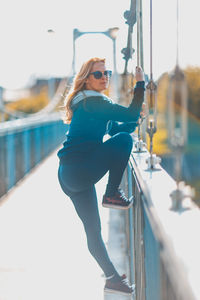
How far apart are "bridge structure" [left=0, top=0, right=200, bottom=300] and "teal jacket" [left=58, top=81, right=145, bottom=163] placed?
0.10 meters

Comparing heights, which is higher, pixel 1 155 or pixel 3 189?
pixel 1 155

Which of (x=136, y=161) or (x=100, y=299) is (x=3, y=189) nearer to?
(x=100, y=299)

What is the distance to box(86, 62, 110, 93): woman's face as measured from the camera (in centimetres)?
232

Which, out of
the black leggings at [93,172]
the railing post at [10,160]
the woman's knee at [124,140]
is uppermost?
the woman's knee at [124,140]

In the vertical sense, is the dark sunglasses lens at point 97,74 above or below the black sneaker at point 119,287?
above

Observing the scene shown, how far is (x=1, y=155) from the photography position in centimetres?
582

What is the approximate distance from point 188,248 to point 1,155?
198 inches

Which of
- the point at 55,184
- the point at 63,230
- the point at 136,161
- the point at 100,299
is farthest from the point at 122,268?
the point at 55,184

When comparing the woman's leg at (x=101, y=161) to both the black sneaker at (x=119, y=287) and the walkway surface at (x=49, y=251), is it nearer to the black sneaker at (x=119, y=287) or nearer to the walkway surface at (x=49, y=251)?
the black sneaker at (x=119, y=287)

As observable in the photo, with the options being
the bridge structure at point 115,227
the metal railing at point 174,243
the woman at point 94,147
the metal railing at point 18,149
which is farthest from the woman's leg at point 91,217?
the metal railing at point 18,149

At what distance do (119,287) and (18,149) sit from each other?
493 cm

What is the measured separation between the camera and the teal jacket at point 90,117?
2197 millimetres

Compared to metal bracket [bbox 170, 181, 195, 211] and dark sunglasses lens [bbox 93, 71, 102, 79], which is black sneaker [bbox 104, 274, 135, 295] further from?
metal bracket [bbox 170, 181, 195, 211]

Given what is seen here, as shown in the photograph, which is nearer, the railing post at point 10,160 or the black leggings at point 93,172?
the black leggings at point 93,172
